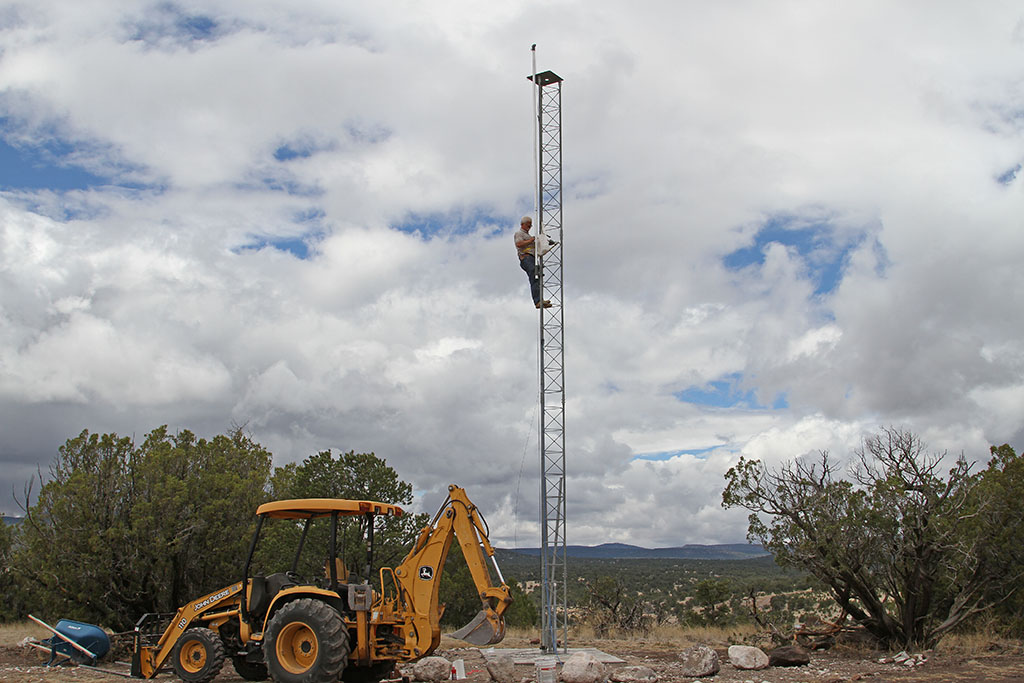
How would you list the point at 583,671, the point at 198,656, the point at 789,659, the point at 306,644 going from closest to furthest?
1. the point at 306,644
2. the point at 198,656
3. the point at 583,671
4. the point at 789,659

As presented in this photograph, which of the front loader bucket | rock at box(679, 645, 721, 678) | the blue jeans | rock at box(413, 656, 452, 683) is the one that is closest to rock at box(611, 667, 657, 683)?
rock at box(679, 645, 721, 678)

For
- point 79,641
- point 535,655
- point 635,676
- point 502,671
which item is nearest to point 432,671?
point 502,671

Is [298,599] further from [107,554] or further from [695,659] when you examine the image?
[107,554]

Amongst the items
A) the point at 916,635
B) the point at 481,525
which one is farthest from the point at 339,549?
the point at 916,635

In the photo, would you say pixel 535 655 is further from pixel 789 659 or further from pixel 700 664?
pixel 789 659

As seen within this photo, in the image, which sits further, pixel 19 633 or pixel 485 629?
pixel 19 633

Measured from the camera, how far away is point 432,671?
14664mm

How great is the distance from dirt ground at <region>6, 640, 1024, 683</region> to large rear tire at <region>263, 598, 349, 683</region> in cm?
244

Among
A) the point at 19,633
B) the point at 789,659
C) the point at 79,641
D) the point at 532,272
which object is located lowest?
the point at 19,633

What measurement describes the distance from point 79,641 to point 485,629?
27.0 feet

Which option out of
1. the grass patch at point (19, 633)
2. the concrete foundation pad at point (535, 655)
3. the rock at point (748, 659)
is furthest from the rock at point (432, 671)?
the grass patch at point (19, 633)

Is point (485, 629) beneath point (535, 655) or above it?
above

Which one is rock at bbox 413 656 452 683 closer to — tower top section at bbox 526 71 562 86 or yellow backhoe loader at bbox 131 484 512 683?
yellow backhoe loader at bbox 131 484 512 683

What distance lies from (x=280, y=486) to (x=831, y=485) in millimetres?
16480
